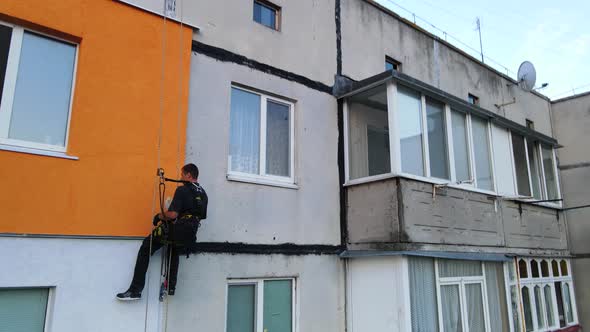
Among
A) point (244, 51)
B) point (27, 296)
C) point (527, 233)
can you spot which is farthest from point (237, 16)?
point (527, 233)

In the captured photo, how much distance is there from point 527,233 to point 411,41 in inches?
205

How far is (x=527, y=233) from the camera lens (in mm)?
9703

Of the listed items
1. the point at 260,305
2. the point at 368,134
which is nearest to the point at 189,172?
the point at 260,305

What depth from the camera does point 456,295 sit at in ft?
24.6

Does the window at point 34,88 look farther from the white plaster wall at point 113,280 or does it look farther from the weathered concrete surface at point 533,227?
the weathered concrete surface at point 533,227

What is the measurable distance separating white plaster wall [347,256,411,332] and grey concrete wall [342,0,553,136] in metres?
3.83

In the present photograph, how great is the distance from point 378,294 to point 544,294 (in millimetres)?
5690

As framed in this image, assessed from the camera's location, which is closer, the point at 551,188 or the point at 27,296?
the point at 27,296

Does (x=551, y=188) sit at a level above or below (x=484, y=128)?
below

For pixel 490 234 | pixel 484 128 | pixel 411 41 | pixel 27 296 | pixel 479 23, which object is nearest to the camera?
pixel 27 296

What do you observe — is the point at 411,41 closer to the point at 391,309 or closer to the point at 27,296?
the point at 391,309

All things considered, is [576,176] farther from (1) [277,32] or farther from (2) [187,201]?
(2) [187,201]

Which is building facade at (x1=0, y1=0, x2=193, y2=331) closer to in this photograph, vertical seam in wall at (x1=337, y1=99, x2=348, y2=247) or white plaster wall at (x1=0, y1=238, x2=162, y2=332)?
white plaster wall at (x1=0, y1=238, x2=162, y2=332)

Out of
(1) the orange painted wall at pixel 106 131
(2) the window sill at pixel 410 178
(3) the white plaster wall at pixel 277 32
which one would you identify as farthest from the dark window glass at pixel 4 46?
(2) the window sill at pixel 410 178
